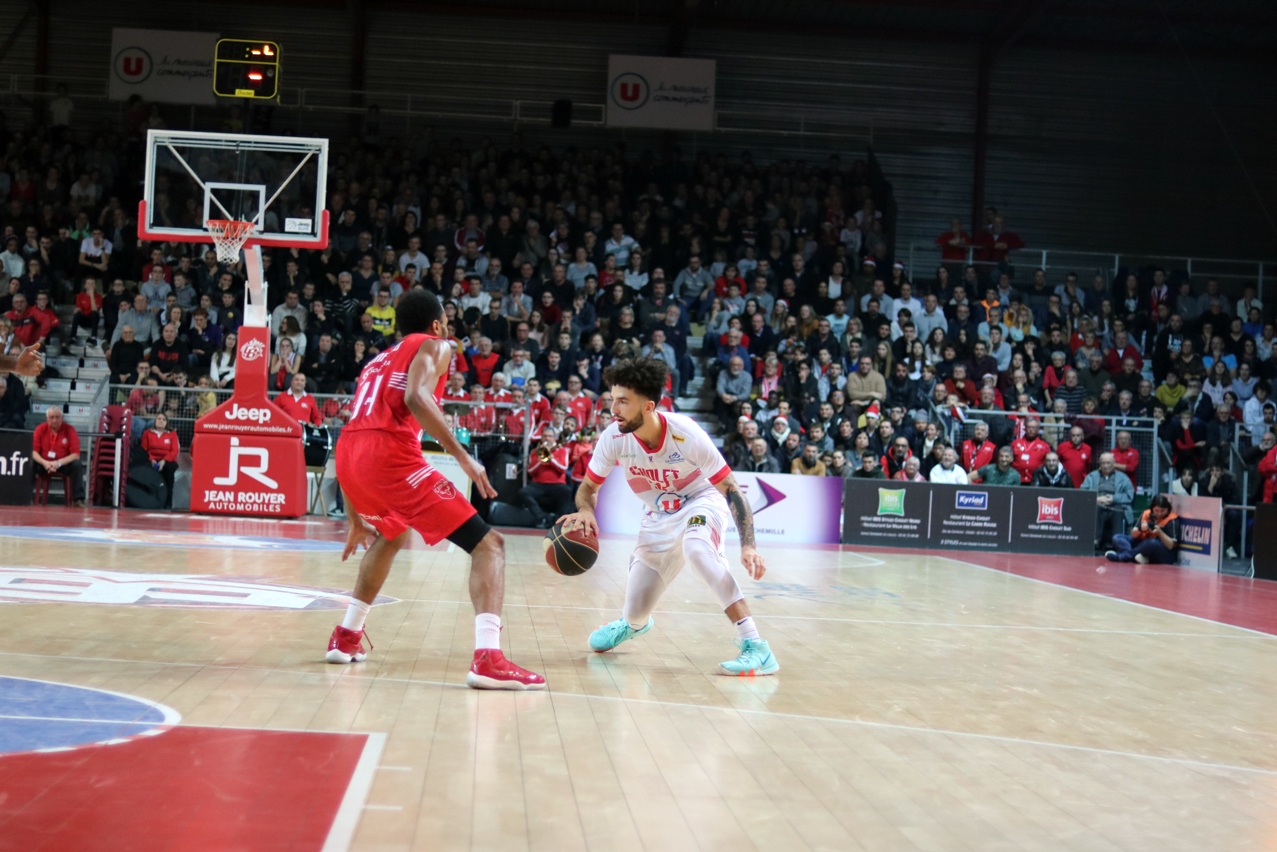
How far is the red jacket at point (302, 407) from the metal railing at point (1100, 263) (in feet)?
47.6

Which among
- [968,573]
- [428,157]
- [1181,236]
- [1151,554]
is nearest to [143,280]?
[428,157]

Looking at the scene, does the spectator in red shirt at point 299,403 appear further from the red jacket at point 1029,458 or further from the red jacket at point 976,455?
the red jacket at point 1029,458

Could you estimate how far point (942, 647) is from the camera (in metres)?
8.01

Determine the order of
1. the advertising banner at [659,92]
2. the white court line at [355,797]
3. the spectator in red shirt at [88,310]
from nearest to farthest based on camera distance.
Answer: the white court line at [355,797], the spectator in red shirt at [88,310], the advertising banner at [659,92]

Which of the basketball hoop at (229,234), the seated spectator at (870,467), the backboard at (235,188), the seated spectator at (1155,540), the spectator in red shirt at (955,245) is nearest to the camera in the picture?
the basketball hoop at (229,234)

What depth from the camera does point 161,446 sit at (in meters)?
18.1

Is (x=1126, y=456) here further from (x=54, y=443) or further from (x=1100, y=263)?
(x=54, y=443)

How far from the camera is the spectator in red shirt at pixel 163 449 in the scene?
59.3 feet

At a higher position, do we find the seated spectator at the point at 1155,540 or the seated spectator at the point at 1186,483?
the seated spectator at the point at 1186,483

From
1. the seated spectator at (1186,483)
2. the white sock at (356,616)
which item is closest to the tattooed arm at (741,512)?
the white sock at (356,616)

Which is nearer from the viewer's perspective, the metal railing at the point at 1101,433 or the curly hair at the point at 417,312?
the curly hair at the point at 417,312

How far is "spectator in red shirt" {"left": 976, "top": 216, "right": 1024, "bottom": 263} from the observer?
85.9 ft

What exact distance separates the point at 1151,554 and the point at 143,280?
17453 mm

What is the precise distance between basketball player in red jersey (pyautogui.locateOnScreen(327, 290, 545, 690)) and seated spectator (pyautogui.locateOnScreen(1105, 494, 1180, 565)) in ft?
46.0
